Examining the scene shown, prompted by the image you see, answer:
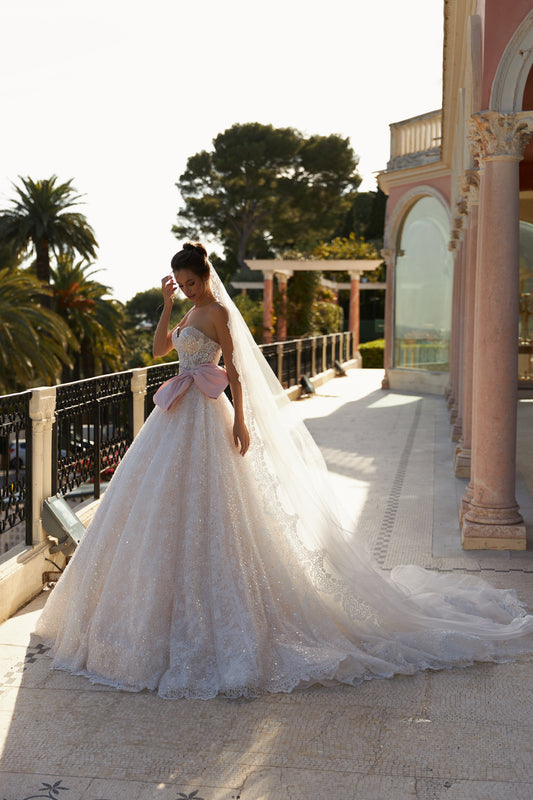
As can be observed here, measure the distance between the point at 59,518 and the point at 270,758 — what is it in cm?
236

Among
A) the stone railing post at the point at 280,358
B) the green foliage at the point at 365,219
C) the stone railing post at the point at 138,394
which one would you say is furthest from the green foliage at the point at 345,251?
the stone railing post at the point at 138,394

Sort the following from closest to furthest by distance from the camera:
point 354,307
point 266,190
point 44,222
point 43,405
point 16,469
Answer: point 16,469, point 43,405, point 354,307, point 44,222, point 266,190

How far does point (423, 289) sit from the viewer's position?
666 inches

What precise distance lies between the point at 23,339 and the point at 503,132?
60.6 ft

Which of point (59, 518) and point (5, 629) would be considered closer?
point (5, 629)

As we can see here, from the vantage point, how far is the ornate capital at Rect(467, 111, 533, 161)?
5430 millimetres

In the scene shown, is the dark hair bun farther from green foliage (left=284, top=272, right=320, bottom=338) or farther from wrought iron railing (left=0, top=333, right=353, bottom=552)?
green foliage (left=284, top=272, right=320, bottom=338)

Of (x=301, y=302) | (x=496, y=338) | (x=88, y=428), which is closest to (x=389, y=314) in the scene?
(x=301, y=302)

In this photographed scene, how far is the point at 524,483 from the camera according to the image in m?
7.85

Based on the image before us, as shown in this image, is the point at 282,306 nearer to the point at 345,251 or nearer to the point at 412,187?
the point at 345,251

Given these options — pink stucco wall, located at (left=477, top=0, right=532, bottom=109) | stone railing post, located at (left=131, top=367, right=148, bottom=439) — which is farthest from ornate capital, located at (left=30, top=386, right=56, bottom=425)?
pink stucco wall, located at (left=477, top=0, right=532, bottom=109)

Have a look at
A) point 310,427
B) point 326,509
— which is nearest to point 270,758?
point 326,509

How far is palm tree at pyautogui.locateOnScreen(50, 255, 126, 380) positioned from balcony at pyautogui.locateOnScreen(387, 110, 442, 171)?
16.6 m

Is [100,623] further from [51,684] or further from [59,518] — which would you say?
[59,518]
